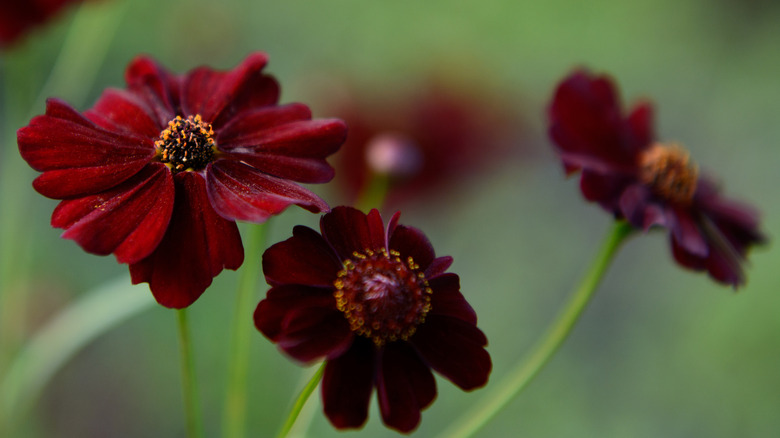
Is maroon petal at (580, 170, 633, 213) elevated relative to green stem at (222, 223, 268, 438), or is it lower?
elevated

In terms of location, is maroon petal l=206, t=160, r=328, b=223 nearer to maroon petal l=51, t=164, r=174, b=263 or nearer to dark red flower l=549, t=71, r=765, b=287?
maroon petal l=51, t=164, r=174, b=263

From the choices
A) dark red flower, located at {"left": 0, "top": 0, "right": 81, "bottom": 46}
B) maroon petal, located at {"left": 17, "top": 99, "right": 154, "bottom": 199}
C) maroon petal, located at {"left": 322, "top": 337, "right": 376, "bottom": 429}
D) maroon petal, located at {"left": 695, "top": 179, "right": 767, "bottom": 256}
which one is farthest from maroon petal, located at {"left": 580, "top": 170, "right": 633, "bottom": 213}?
dark red flower, located at {"left": 0, "top": 0, "right": 81, "bottom": 46}

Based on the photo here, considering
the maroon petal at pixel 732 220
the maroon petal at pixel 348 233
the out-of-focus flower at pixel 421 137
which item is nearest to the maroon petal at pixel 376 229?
the maroon petal at pixel 348 233

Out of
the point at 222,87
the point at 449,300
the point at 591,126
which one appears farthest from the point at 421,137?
the point at 449,300

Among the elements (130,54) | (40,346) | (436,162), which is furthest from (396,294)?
(130,54)

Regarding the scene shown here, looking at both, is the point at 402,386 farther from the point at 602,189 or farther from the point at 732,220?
the point at 732,220

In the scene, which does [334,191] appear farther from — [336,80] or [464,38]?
[464,38]

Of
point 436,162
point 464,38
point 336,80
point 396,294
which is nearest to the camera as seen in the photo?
point 396,294
